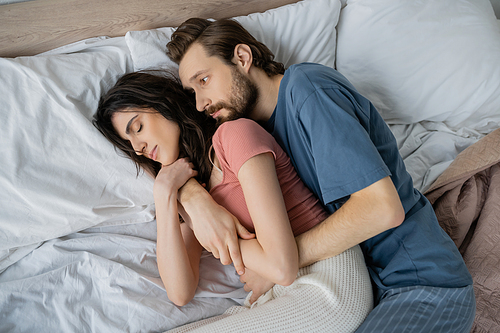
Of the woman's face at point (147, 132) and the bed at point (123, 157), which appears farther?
the woman's face at point (147, 132)

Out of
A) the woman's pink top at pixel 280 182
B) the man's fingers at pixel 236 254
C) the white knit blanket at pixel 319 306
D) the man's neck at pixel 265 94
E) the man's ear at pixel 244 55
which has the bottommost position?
the white knit blanket at pixel 319 306

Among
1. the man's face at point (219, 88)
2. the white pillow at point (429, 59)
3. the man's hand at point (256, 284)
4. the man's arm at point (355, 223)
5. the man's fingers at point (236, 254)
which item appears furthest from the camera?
the white pillow at point (429, 59)

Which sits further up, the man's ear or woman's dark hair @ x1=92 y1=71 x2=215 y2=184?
the man's ear

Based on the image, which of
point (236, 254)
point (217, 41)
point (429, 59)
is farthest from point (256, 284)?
point (429, 59)

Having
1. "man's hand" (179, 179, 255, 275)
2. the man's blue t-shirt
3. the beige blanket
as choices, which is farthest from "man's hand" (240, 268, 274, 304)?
the beige blanket

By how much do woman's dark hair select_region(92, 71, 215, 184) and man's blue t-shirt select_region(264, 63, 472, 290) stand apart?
1.06 feet

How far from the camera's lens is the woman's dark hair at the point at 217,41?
1.30 meters

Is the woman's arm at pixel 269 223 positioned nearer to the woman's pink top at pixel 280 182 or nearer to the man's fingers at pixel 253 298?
the woman's pink top at pixel 280 182

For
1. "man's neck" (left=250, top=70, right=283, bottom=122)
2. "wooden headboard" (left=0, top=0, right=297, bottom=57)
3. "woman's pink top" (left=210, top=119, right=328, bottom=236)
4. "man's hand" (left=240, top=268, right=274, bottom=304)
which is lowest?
"man's hand" (left=240, top=268, right=274, bottom=304)

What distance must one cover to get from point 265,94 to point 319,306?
829 mm

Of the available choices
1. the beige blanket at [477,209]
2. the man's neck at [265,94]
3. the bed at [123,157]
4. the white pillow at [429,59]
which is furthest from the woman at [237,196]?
the white pillow at [429,59]

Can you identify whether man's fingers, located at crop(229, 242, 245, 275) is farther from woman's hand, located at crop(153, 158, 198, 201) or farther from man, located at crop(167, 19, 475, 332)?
woman's hand, located at crop(153, 158, 198, 201)

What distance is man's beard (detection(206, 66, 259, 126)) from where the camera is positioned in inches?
50.1

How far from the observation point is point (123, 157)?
1238mm
